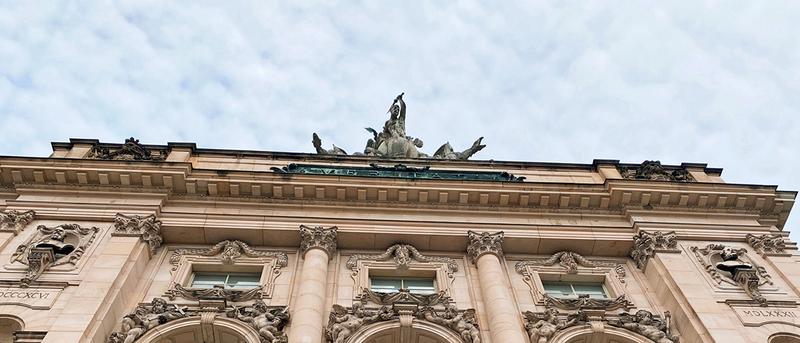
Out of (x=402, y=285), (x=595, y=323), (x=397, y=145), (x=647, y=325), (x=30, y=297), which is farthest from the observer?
(x=397, y=145)

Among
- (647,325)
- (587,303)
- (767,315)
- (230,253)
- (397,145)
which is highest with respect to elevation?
(397,145)

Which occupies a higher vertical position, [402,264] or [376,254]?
[376,254]

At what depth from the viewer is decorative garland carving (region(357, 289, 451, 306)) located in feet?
56.3

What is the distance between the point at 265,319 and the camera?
16.0m

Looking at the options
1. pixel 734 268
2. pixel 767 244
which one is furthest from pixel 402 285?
pixel 767 244

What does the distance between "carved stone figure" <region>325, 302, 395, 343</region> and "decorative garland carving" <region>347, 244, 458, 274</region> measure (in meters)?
2.37

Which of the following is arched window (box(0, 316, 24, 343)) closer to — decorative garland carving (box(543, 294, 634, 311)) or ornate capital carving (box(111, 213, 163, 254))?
ornate capital carving (box(111, 213, 163, 254))

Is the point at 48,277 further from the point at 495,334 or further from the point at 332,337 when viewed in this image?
the point at 495,334

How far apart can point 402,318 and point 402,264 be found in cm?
282

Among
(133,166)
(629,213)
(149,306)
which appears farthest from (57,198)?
(629,213)

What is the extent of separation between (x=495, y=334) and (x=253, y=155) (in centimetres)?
1227

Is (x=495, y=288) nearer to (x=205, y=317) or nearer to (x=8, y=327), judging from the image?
(x=205, y=317)

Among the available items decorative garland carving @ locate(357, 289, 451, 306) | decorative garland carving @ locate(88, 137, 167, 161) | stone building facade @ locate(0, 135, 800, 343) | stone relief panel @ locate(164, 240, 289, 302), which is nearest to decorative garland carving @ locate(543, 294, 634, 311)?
stone building facade @ locate(0, 135, 800, 343)

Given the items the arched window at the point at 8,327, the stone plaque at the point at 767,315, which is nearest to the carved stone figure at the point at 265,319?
the arched window at the point at 8,327
